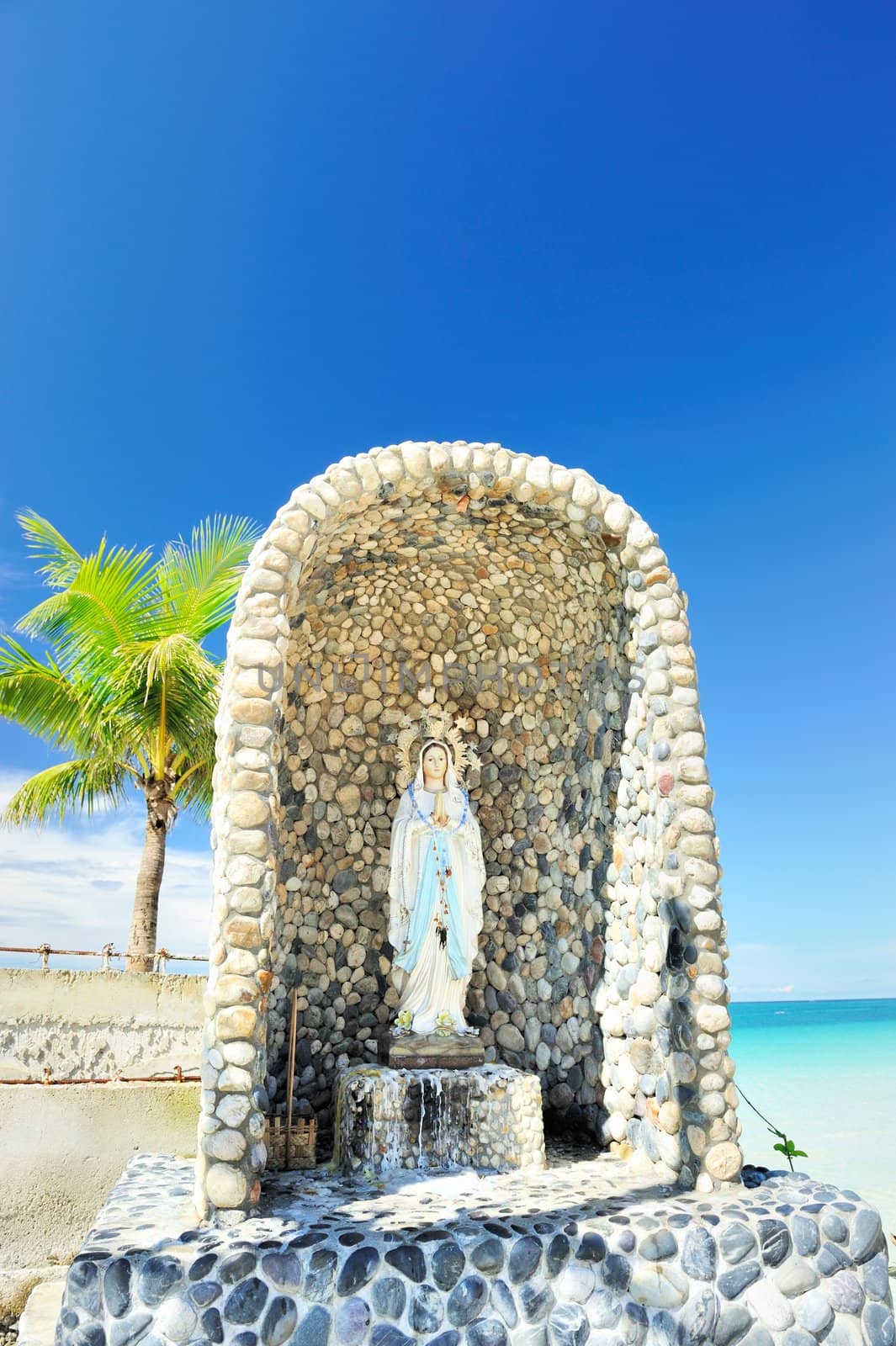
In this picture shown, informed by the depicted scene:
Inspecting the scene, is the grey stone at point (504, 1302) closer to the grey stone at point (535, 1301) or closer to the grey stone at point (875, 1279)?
the grey stone at point (535, 1301)

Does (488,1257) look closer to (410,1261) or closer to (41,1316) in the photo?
(410,1261)

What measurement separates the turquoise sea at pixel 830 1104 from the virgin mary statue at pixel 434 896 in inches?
99.3

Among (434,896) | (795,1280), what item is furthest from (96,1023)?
(795,1280)

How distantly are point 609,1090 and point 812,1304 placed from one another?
1.94m

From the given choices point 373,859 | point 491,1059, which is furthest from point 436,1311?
point 373,859

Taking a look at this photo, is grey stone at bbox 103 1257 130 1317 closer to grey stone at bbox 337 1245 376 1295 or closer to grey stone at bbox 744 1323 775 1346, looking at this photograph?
grey stone at bbox 337 1245 376 1295

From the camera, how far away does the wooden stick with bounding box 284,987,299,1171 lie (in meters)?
5.88

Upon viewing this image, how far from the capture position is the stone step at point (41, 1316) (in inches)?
200

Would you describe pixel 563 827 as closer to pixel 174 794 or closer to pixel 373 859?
pixel 373 859

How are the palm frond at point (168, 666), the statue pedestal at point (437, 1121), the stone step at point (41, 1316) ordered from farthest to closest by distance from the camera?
the palm frond at point (168, 666)
the statue pedestal at point (437, 1121)
the stone step at point (41, 1316)

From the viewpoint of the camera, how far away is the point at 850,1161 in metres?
16.4

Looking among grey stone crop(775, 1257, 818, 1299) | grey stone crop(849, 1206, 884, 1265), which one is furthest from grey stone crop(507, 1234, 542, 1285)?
grey stone crop(849, 1206, 884, 1265)

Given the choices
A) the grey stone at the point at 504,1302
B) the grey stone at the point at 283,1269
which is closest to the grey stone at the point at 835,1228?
the grey stone at the point at 504,1302

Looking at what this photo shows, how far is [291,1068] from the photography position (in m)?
6.30
